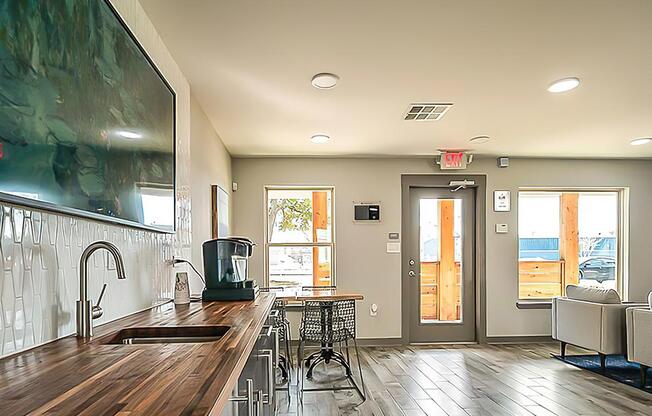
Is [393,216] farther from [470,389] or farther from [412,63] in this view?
[412,63]

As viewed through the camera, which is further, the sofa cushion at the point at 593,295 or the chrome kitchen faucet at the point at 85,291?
the sofa cushion at the point at 593,295

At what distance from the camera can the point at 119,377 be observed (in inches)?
39.9

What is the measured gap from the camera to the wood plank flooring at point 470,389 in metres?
3.60

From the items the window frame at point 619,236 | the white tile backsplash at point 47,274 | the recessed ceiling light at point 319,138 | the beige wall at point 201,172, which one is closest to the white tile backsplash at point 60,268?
the white tile backsplash at point 47,274

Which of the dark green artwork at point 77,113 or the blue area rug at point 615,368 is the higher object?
the dark green artwork at point 77,113

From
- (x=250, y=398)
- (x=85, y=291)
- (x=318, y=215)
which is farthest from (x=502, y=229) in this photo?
(x=85, y=291)

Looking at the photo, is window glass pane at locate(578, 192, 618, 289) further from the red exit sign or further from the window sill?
the red exit sign

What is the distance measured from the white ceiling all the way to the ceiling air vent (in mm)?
100

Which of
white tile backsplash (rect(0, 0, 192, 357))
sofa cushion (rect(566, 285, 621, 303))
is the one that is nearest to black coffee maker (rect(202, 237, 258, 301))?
white tile backsplash (rect(0, 0, 192, 357))

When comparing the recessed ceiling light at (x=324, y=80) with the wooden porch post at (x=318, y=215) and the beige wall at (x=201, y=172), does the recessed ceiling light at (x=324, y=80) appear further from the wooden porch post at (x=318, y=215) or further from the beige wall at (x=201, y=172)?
the wooden porch post at (x=318, y=215)

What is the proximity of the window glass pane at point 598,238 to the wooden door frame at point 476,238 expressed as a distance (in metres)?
Answer: 1.39

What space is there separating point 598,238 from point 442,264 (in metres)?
2.15

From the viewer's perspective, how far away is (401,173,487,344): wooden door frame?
20.0ft

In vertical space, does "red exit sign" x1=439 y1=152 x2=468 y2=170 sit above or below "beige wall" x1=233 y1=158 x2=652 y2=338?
above
